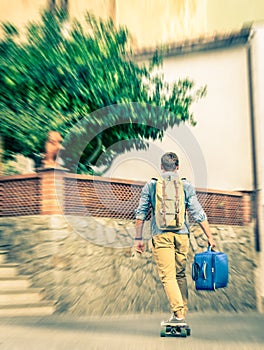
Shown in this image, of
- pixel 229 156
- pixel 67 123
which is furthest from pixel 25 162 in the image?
pixel 229 156

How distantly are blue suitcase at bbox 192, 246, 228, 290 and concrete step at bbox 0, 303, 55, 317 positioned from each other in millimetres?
2541

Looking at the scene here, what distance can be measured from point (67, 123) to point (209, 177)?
410 centimetres

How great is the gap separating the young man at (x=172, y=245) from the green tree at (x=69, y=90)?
212 inches

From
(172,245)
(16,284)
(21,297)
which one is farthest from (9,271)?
(172,245)

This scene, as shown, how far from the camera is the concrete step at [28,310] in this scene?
8.31 meters

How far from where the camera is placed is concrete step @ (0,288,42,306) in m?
A: 8.49

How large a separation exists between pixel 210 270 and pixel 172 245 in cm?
52

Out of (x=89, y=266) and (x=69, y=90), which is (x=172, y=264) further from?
(x=69, y=90)

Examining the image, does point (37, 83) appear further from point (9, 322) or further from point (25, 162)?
point (9, 322)

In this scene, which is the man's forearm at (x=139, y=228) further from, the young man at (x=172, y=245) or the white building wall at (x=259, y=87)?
the white building wall at (x=259, y=87)

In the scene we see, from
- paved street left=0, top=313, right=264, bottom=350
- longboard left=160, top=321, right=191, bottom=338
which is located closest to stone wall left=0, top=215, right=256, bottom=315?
paved street left=0, top=313, right=264, bottom=350

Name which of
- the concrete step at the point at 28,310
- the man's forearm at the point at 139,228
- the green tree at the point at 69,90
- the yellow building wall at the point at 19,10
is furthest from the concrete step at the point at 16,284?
the yellow building wall at the point at 19,10

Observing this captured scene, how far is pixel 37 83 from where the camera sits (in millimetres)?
11984

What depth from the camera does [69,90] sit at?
39.7 feet
